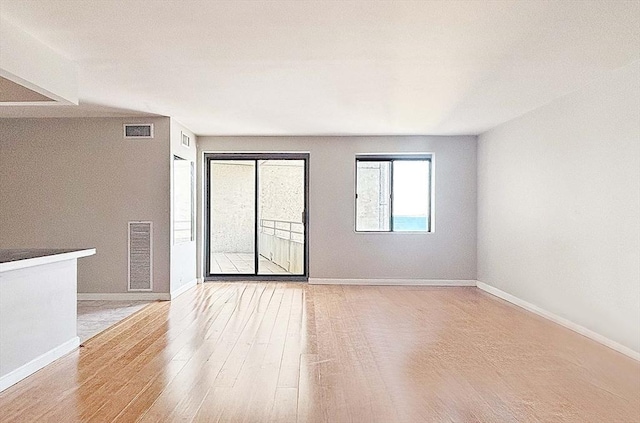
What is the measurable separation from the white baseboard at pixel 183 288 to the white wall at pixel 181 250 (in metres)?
0.03

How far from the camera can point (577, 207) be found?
16.9ft

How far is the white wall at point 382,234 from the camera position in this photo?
27.6 feet

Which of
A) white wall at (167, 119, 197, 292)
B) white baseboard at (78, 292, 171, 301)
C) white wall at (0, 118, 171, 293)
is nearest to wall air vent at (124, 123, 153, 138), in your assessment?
white wall at (0, 118, 171, 293)

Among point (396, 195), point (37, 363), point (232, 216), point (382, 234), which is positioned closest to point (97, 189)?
point (232, 216)

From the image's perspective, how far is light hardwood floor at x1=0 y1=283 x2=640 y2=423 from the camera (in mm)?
3000

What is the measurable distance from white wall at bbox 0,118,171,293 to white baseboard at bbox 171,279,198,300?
1.59 ft

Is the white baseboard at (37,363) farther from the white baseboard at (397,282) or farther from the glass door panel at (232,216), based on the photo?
the white baseboard at (397,282)

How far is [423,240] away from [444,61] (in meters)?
4.52

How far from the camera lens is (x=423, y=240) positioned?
842cm

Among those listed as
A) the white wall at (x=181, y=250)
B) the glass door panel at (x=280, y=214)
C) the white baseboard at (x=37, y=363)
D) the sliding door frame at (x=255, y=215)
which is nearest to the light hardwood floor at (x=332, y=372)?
the white baseboard at (x=37, y=363)

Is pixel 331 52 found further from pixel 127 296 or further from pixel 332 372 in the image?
pixel 127 296

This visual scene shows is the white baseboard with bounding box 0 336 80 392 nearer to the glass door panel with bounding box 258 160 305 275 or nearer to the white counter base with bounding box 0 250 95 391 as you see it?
the white counter base with bounding box 0 250 95 391

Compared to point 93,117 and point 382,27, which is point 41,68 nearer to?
point 382,27

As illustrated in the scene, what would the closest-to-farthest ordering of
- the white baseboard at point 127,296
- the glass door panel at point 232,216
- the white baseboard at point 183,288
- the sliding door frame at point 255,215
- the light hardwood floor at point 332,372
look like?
1. the light hardwood floor at point 332,372
2. the white baseboard at point 127,296
3. the white baseboard at point 183,288
4. the sliding door frame at point 255,215
5. the glass door panel at point 232,216
